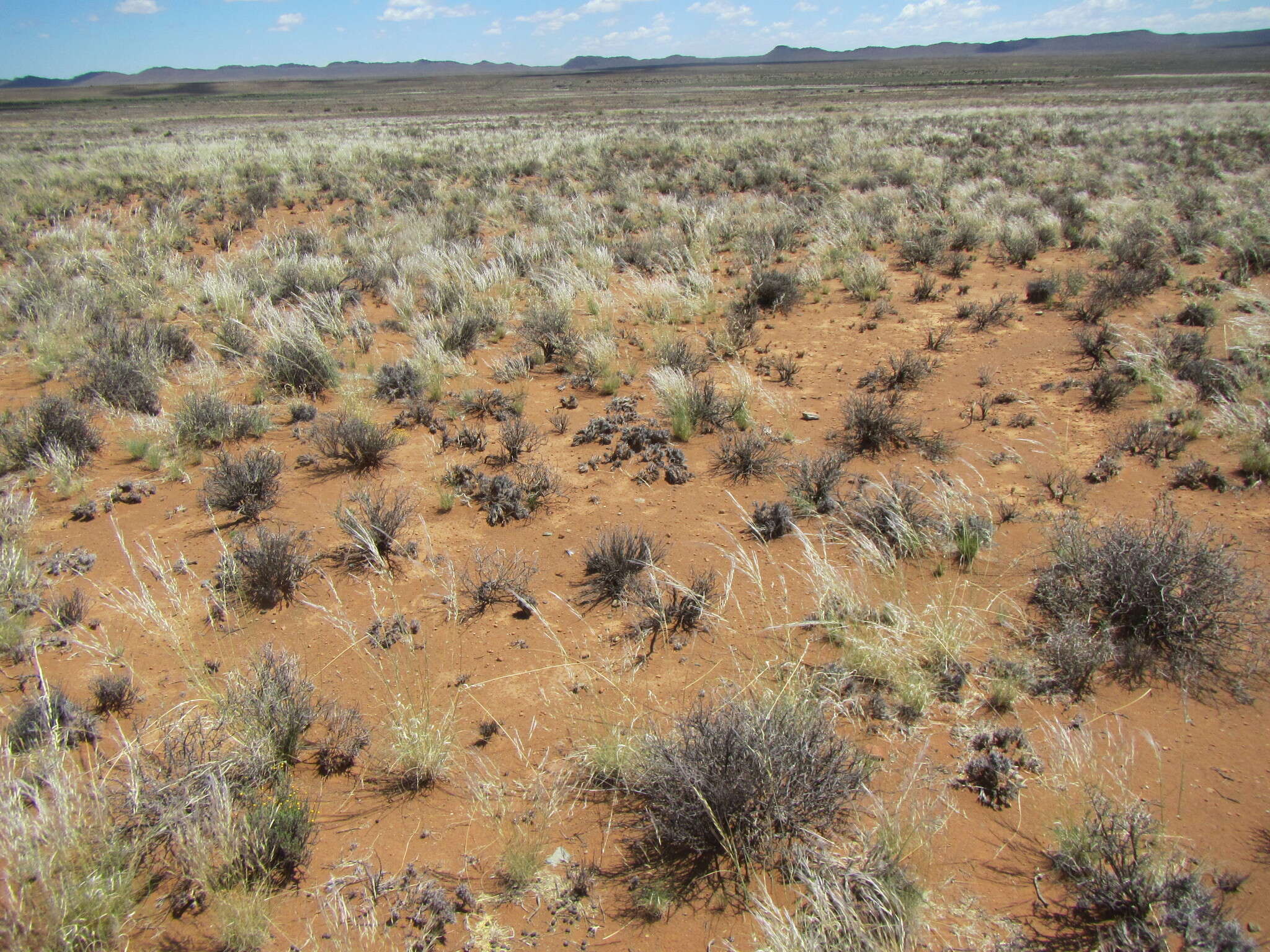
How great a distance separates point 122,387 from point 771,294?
301 inches

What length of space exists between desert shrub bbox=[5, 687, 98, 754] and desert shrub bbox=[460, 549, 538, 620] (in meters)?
1.82

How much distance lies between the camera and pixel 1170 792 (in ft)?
9.28

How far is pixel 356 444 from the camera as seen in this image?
581cm

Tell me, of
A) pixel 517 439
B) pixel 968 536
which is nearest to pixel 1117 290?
pixel 968 536

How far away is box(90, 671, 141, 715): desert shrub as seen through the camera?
11.1 ft

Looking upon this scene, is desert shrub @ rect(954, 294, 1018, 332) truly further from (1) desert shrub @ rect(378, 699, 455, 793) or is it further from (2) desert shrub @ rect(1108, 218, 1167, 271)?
(1) desert shrub @ rect(378, 699, 455, 793)

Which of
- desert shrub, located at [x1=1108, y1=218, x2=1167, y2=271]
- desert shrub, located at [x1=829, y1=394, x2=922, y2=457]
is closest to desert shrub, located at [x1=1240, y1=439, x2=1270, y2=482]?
desert shrub, located at [x1=829, y1=394, x2=922, y2=457]

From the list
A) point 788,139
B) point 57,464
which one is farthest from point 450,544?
point 788,139

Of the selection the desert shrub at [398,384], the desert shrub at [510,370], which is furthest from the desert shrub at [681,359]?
the desert shrub at [398,384]

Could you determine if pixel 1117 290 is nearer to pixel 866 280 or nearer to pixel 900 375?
pixel 866 280

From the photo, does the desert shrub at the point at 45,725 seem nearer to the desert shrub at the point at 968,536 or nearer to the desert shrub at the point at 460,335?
the desert shrub at the point at 968,536

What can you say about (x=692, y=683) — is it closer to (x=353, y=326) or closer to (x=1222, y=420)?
(x=1222, y=420)

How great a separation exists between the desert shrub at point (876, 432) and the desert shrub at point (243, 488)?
15.1 feet

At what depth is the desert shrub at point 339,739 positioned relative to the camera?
312 cm
